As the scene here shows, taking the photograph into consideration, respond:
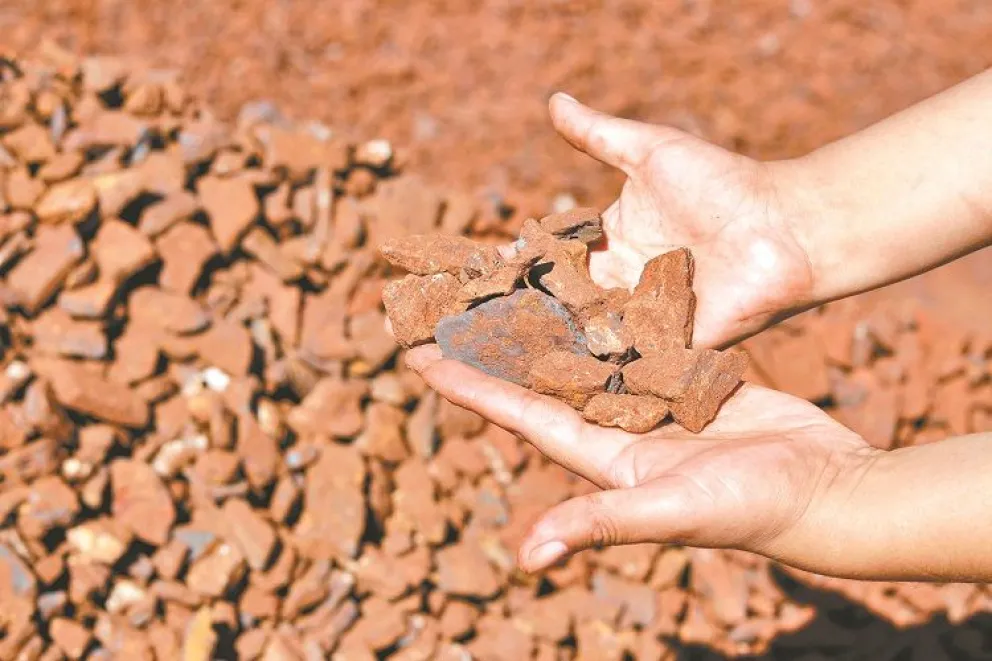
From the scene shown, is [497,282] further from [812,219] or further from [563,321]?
[812,219]

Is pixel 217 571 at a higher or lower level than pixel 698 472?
lower

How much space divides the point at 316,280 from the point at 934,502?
2874 mm

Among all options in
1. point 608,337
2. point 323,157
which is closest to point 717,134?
point 323,157

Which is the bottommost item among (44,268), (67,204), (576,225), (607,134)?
(44,268)

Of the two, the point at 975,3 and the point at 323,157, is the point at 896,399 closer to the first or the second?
the point at 323,157

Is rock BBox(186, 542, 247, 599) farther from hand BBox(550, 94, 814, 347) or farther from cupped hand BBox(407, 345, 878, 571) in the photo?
hand BBox(550, 94, 814, 347)

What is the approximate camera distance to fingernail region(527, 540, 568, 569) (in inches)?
81.9

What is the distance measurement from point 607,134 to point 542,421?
1.02m

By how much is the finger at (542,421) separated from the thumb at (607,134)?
2.89 feet

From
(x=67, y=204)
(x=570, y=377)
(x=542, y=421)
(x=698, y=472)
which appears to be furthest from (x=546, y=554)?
(x=67, y=204)

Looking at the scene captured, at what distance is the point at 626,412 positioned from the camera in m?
2.51

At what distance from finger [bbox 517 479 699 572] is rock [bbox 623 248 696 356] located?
2.28 feet

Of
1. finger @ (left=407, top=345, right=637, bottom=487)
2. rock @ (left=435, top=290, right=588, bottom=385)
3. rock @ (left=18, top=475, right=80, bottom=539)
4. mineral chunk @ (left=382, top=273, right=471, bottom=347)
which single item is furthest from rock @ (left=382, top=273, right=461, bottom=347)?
rock @ (left=18, top=475, right=80, bottom=539)

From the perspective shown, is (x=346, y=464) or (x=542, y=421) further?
(x=346, y=464)
